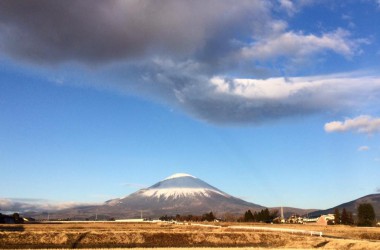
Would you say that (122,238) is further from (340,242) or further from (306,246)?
(340,242)

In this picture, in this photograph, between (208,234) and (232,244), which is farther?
(208,234)

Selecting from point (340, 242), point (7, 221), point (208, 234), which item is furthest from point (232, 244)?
point (7, 221)

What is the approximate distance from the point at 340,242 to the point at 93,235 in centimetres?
4649

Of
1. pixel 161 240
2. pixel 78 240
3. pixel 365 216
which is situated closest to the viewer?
pixel 78 240

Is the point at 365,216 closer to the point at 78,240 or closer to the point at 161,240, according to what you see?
the point at 161,240

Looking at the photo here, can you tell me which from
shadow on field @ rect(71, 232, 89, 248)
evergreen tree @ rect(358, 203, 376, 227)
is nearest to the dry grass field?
shadow on field @ rect(71, 232, 89, 248)

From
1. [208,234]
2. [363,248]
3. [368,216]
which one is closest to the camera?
[363,248]

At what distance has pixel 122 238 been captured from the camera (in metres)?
86.2

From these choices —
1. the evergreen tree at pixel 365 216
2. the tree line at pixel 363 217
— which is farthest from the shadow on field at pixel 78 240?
the evergreen tree at pixel 365 216

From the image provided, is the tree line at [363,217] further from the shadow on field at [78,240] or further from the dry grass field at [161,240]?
the shadow on field at [78,240]

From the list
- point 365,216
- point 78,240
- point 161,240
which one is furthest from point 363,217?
point 78,240

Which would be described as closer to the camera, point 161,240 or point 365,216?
point 161,240

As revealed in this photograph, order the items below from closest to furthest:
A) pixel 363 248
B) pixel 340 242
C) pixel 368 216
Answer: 1. pixel 363 248
2. pixel 340 242
3. pixel 368 216

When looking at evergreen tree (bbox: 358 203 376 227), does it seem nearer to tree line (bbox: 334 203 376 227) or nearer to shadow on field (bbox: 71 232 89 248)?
tree line (bbox: 334 203 376 227)
